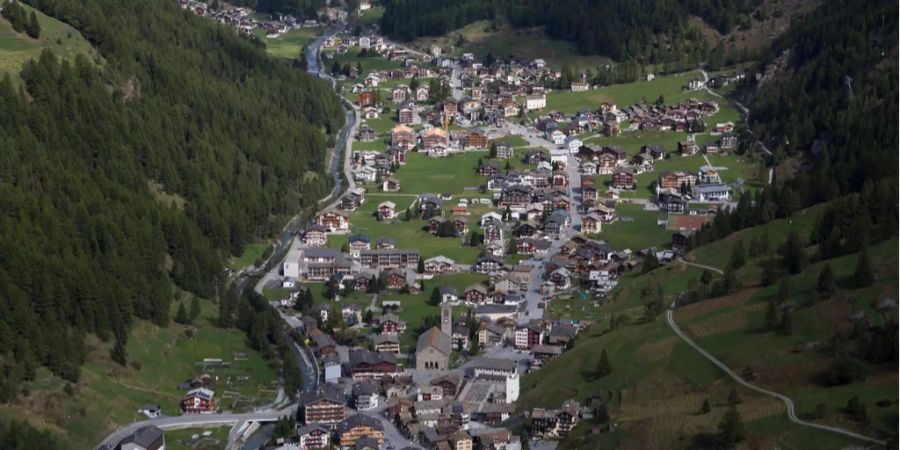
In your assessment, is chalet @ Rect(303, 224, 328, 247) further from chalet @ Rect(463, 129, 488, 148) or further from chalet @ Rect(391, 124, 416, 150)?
chalet @ Rect(463, 129, 488, 148)

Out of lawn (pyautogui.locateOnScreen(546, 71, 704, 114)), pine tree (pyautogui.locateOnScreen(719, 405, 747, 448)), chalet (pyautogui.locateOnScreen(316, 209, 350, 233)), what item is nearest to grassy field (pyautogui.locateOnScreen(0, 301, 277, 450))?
chalet (pyautogui.locateOnScreen(316, 209, 350, 233))

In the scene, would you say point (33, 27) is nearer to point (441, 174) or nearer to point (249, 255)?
point (249, 255)

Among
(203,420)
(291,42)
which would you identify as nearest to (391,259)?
(203,420)

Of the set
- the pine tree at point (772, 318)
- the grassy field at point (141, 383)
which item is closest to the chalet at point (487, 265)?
the grassy field at point (141, 383)

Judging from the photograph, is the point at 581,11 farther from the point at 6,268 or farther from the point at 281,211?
the point at 6,268

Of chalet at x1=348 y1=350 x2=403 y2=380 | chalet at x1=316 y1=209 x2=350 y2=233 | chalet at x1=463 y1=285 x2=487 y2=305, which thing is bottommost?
chalet at x1=316 y1=209 x2=350 y2=233

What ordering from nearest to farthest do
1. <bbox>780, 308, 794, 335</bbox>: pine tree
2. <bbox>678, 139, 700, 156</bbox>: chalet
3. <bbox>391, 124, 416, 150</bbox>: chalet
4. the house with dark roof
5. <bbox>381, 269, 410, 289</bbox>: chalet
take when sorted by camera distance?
<bbox>780, 308, 794, 335</bbox>: pine tree → the house with dark roof → <bbox>381, 269, 410, 289</bbox>: chalet → <bbox>678, 139, 700, 156</bbox>: chalet → <bbox>391, 124, 416, 150</bbox>: chalet

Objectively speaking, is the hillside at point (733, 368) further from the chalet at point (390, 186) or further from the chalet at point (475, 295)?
the chalet at point (390, 186)
